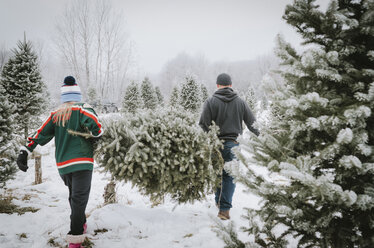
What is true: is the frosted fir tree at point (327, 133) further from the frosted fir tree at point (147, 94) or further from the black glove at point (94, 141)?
the frosted fir tree at point (147, 94)

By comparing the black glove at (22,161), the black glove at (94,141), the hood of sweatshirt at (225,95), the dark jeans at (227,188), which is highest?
the hood of sweatshirt at (225,95)

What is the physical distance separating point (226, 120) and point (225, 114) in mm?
118

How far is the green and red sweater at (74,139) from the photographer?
2750 millimetres

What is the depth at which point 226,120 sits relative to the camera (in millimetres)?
3826

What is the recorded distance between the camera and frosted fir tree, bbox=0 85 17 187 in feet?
13.3

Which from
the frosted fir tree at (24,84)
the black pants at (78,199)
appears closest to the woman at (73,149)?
the black pants at (78,199)

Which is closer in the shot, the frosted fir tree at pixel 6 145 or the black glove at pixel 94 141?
the black glove at pixel 94 141

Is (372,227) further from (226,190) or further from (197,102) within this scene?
(197,102)

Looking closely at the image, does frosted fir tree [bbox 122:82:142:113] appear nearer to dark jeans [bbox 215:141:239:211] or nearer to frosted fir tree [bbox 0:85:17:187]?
frosted fir tree [bbox 0:85:17:187]

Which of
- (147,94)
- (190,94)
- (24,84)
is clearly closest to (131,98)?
(147,94)

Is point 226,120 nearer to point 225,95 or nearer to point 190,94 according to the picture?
point 225,95

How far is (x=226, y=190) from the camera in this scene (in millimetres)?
3734

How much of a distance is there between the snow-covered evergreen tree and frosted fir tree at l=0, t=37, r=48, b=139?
9049 millimetres

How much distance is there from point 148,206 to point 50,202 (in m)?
2.12
